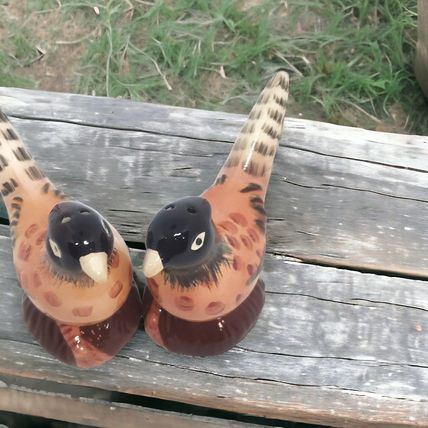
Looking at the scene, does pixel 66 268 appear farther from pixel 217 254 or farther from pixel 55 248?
pixel 217 254

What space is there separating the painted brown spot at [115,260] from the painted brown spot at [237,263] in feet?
0.55

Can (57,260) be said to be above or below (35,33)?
above

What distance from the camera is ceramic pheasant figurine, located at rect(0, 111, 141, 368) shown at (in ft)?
2.70

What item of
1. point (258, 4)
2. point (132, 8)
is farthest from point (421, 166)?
point (132, 8)

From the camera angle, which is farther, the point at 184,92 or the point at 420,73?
the point at 184,92

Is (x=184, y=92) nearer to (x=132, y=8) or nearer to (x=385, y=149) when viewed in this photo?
(x=132, y=8)

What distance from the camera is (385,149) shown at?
1.33 metres

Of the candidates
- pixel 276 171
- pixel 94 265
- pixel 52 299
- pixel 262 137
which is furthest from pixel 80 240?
pixel 276 171

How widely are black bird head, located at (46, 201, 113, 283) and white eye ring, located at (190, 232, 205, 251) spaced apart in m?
0.11

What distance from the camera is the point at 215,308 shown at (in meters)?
0.94

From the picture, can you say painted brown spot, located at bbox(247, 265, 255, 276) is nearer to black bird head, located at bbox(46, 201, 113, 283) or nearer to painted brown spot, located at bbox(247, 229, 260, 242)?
painted brown spot, located at bbox(247, 229, 260, 242)

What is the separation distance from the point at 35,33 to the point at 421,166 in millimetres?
1483

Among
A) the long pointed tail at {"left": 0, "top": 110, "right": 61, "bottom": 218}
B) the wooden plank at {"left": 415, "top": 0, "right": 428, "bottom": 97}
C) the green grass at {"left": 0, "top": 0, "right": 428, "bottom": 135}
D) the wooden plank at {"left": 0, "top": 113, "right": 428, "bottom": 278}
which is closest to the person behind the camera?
the long pointed tail at {"left": 0, "top": 110, "right": 61, "bottom": 218}

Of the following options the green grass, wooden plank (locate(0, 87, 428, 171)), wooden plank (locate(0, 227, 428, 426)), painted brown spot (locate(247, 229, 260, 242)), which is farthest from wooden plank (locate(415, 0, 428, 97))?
painted brown spot (locate(247, 229, 260, 242))
